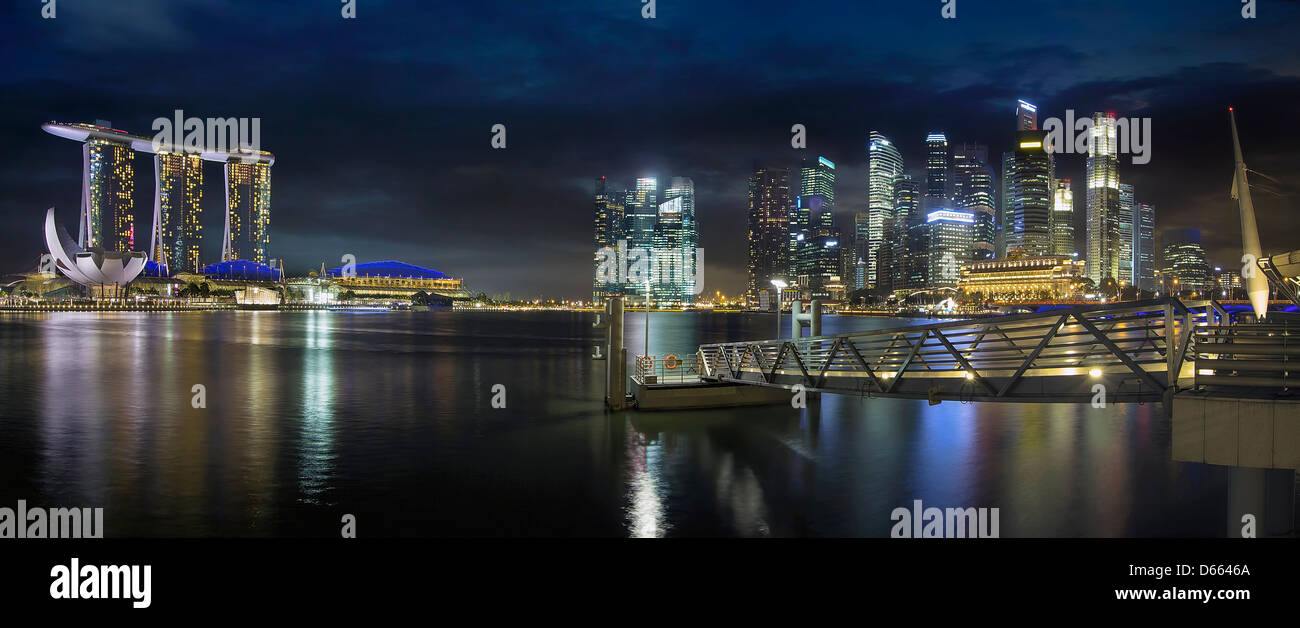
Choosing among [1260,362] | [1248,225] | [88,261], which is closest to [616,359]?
[1260,362]

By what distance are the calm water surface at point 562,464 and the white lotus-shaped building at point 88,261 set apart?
166 meters

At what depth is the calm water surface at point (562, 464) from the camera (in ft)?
48.1

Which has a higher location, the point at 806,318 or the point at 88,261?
the point at 88,261

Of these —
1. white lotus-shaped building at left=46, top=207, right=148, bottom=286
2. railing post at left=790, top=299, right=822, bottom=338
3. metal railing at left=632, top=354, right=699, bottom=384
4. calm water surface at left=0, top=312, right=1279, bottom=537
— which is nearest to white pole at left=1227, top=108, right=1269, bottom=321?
calm water surface at left=0, top=312, right=1279, bottom=537

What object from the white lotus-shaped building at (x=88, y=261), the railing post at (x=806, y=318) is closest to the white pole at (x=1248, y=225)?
the railing post at (x=806, y=318)

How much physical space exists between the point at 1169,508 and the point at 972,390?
6.13m

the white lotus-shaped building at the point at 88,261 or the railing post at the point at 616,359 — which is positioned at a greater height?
the white lotus-shaped building at the point at 88,261

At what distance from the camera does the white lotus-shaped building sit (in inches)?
6447

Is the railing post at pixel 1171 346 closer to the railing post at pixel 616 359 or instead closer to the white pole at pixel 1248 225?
the railing post at pixel 616 359

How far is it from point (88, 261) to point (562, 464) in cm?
19753

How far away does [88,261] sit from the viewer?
16762cm

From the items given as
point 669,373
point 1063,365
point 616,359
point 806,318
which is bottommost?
point 669,373

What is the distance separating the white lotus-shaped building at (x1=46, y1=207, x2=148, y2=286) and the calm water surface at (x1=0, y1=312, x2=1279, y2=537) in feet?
545

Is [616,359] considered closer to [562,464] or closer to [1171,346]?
[562,464]
